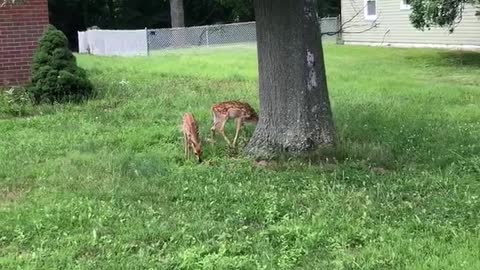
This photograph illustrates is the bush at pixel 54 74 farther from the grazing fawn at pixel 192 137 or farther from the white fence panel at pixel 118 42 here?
the white fence panel at pixel 118 42

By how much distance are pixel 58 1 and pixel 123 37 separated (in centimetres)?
1332

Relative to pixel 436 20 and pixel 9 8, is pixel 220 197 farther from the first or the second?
pixel 436 20

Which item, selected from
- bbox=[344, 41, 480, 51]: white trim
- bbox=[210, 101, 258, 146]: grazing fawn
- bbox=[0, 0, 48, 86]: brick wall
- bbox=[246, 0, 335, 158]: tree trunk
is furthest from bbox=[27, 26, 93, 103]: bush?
bbox=[344, 41, 480, 51]: white trim

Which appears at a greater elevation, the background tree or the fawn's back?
the background tree

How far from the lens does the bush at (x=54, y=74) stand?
1129 centimetres

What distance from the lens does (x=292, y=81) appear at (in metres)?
7.18

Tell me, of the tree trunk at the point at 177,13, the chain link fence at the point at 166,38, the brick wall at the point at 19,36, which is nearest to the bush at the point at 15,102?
the brick wall at the point at 19,36

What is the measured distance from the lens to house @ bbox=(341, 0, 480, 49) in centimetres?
2033

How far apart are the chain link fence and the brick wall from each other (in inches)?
510

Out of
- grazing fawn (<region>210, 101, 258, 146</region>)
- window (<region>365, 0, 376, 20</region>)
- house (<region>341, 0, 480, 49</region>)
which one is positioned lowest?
grazing fawn (<region>210, 101, 258, 146</region>)

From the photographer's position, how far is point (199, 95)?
12023 mm

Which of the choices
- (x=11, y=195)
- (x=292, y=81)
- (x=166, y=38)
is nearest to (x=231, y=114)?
(x=292, y=81)

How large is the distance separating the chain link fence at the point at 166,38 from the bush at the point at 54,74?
43.4 ft

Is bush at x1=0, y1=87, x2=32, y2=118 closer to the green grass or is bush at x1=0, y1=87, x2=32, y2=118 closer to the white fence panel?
the green grass
